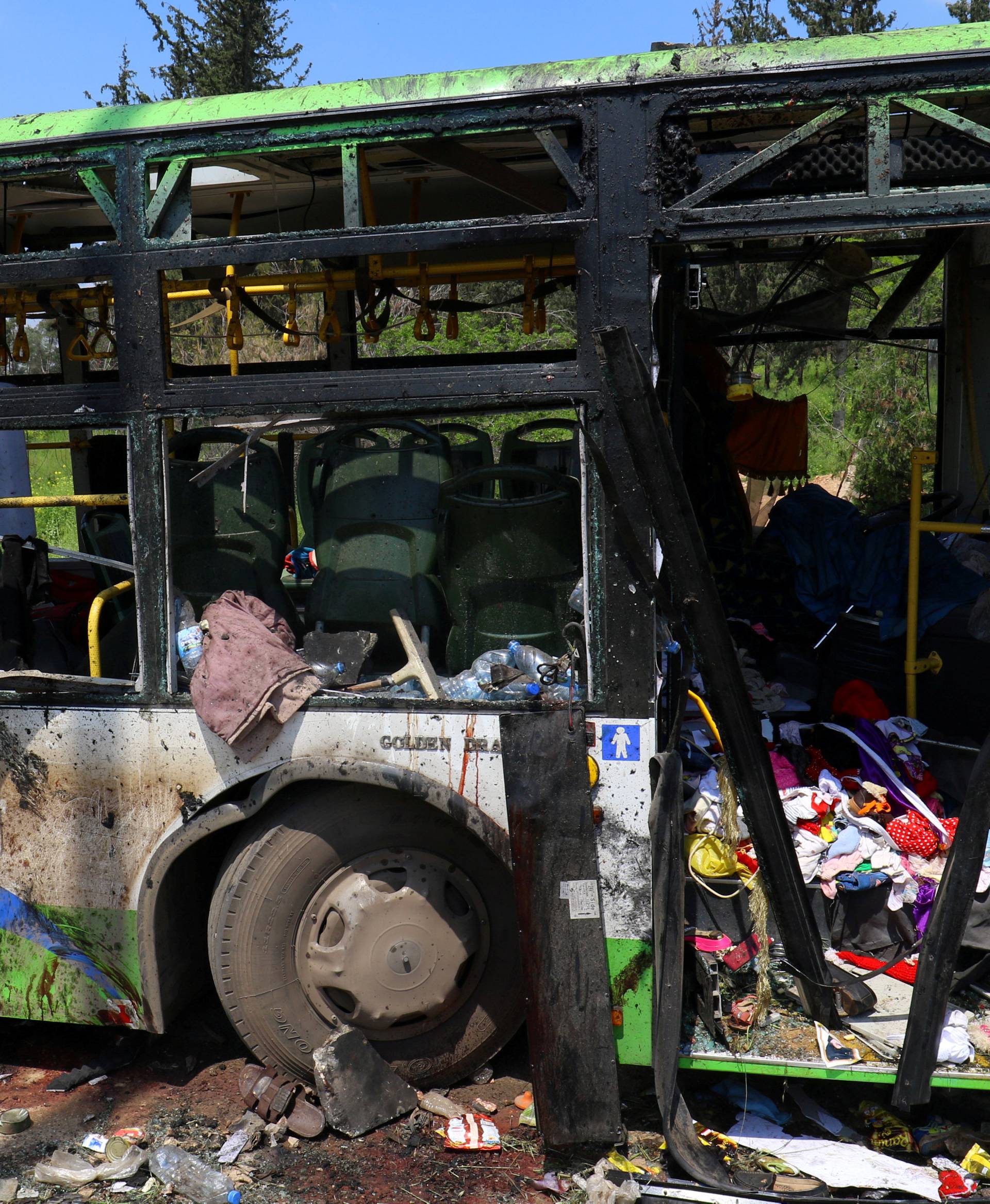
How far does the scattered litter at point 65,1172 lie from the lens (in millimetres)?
3158

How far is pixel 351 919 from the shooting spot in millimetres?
3271

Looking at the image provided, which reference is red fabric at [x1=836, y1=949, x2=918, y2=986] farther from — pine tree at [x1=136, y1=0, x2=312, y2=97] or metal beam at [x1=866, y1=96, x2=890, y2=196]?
pine tree at [x1=136, y1=0, x2=312, y2=97]

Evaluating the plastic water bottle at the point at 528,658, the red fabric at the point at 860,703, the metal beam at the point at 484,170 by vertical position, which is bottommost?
the red fabric at the point at 860,703

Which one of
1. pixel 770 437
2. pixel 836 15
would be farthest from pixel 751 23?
pixel 770 437

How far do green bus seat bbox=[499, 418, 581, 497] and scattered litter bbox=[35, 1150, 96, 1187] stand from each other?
8.10ft

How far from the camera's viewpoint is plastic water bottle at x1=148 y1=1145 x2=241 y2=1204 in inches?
120

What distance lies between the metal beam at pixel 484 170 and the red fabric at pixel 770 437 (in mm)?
3258

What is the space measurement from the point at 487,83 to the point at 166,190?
3.25ft

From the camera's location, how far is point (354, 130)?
2973 mm

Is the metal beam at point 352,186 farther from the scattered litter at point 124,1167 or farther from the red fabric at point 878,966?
the scattered litter at point 124,1167

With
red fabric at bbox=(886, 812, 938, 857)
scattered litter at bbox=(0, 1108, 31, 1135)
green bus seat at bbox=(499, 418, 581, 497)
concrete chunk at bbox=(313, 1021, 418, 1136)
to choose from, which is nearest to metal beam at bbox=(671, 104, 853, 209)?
green bus seat at bbox=(499, 418, 581, 497)

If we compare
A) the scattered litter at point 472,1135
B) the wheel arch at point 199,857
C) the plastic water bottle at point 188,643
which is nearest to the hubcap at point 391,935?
the wheel arch at point 199,857

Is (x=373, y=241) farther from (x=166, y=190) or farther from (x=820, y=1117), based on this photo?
(x=820, y=1117)

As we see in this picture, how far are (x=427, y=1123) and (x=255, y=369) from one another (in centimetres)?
382
